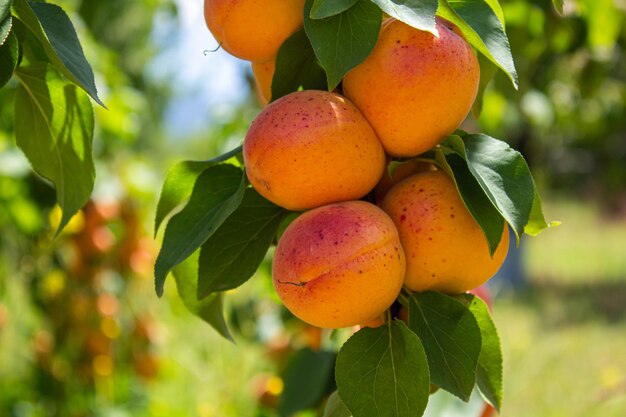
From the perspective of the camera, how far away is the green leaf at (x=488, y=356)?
0.61 meters

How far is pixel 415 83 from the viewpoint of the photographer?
579mm

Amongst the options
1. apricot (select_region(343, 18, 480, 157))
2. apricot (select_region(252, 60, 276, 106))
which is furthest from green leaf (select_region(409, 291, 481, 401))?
apricot (select_region(252, 60, 276, 106))

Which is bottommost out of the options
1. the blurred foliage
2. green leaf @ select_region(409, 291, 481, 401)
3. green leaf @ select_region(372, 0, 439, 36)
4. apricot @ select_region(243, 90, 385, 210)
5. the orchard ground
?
the orchard ground

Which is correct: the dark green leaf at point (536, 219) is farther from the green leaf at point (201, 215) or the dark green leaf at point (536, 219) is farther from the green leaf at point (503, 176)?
the green leaf at point (201, 215)

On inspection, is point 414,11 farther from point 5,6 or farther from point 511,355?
point 511,355

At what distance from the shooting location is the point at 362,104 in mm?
602

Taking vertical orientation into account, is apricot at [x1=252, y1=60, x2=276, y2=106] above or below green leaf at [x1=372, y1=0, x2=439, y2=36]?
below

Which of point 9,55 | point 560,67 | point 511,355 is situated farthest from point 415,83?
point 511,355

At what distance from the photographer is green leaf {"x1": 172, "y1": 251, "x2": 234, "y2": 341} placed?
69 cm

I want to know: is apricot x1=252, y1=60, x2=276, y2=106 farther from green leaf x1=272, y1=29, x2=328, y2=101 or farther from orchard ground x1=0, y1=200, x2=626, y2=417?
orchard ground x1=0, y1=200, x2=626, y2=417

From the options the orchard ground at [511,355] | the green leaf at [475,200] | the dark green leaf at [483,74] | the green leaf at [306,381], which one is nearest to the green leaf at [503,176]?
the green leaf at [475,200]

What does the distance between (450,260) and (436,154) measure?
9 centimetres

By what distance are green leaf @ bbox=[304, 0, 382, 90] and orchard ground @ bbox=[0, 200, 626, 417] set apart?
1087 mm

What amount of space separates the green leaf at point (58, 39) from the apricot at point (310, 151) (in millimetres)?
126
